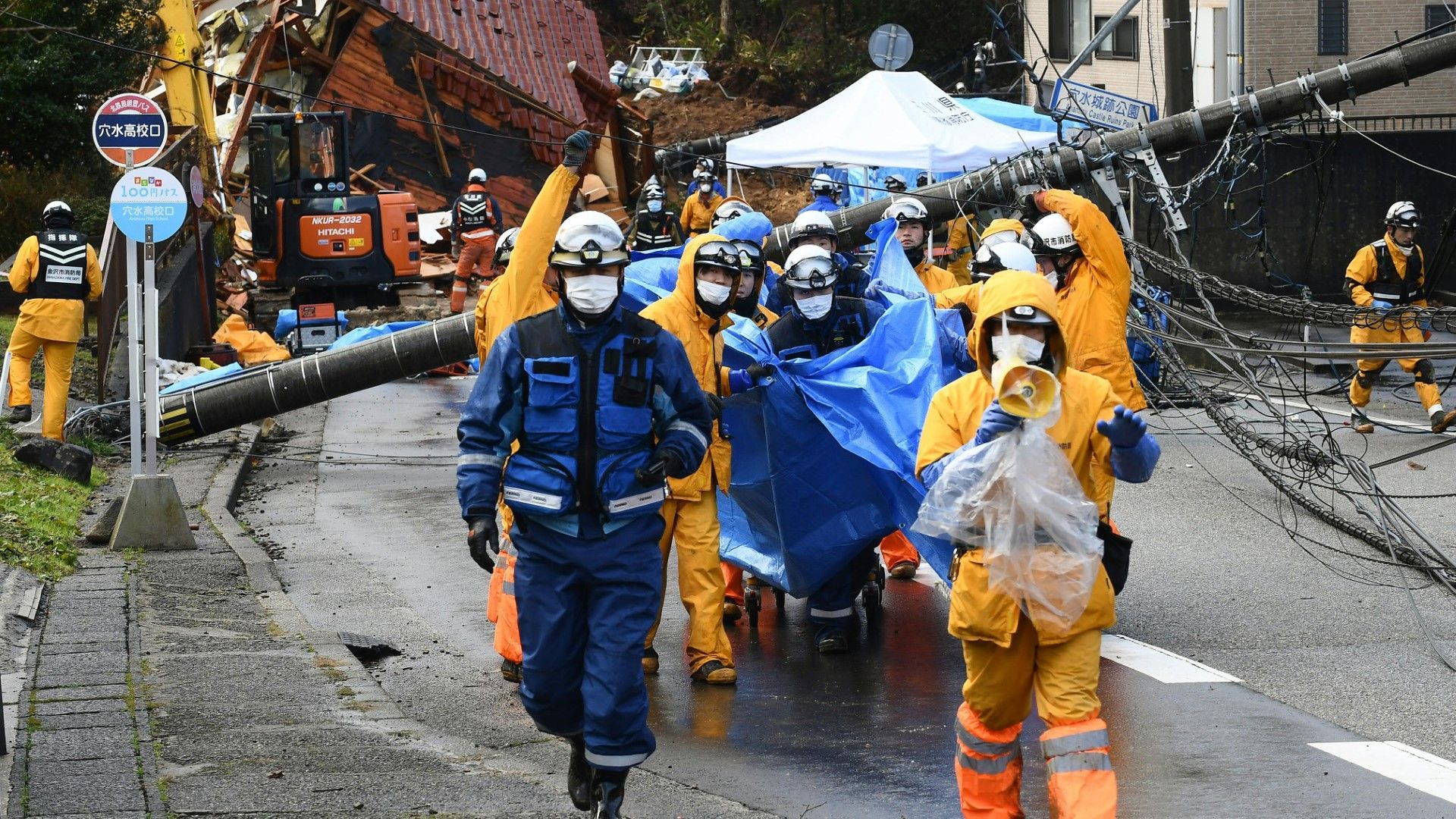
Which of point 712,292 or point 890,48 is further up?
point 890,48

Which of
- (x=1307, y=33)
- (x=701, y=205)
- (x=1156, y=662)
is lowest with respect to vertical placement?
(x=1156, y=662)

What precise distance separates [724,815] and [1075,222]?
4.06m

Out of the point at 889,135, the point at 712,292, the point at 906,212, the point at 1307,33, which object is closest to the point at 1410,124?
the point at 1307,33

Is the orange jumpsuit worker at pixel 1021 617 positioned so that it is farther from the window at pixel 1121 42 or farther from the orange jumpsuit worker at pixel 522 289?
the window at pixel 1121 42

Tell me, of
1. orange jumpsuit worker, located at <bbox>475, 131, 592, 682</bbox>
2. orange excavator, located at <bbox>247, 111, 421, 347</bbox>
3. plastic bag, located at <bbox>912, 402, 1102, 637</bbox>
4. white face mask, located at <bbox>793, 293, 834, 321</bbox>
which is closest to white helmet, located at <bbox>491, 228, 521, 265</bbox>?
orange jumpsuit worker, located at <bbox>475, 131, 592, 682</bbox>

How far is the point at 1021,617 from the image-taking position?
470 cm

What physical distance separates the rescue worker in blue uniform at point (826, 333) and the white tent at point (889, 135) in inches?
421

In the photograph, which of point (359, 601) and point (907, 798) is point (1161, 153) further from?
point (907, 798)

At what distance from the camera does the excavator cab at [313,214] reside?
872 inches

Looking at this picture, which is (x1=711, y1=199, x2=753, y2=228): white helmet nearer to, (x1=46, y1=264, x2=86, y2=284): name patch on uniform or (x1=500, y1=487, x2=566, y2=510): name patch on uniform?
(x1=46, y1=264, x2=86, y2=284): name patch on uniform

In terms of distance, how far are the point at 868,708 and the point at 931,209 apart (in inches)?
335

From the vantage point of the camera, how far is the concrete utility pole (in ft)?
58.9

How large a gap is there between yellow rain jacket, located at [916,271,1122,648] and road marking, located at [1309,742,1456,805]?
151 centimetres

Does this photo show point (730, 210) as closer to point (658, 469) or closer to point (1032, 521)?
point (658, 469)
